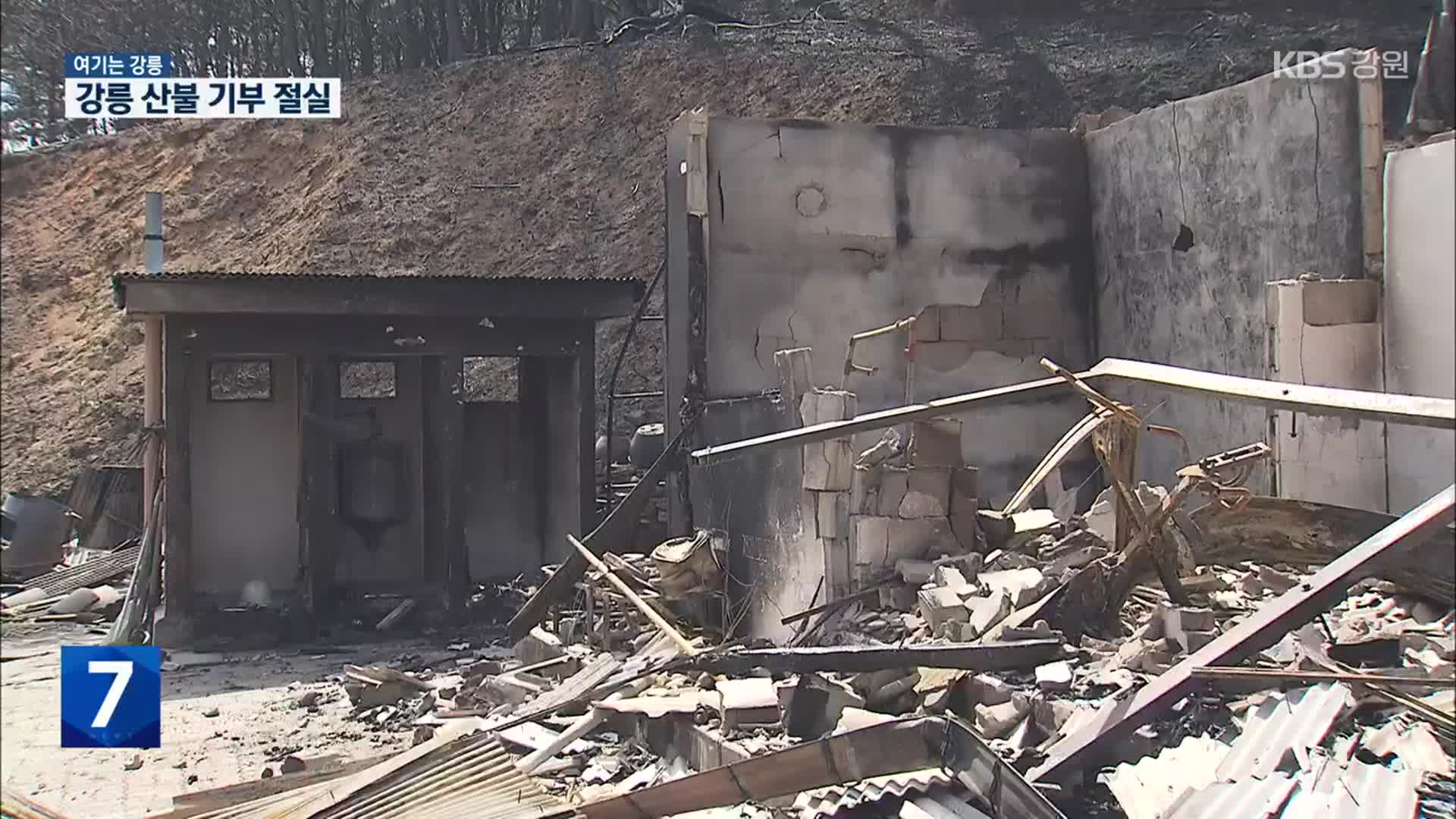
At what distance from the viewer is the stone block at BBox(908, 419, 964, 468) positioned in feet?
28.9

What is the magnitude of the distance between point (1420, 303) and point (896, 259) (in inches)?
278

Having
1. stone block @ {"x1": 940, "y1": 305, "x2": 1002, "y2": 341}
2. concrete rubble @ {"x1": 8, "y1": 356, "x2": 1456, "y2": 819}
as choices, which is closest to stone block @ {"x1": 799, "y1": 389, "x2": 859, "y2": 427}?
concrete rubble @ {"x1": 8, "y1": 356, "x2": 1456, "y2": 819}

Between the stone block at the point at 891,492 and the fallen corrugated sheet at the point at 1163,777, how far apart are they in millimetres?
3600

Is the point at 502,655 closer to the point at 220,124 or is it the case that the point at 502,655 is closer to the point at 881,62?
the point at 220,124

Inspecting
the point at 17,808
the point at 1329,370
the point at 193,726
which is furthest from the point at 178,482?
the point at 1329,370

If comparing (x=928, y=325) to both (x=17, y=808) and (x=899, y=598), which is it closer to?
(x=899, y=598)

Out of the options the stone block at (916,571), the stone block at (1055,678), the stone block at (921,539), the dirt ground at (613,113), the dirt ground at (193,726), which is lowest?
the dirt ground at (193,726)

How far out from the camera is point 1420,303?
6.80 meters

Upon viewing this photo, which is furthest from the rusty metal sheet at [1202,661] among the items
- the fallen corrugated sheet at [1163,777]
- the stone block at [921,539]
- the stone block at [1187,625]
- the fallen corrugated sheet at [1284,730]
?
the stone block at [921,539]

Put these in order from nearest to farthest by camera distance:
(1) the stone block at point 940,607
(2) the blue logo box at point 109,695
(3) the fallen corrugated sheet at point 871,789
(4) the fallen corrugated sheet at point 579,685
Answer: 1. (2) the blue logo box at point 109,695
2. (3) the fallen corrugated sheet at point 871,789
3. (1) the stone block at point 940,607
4. (4) the fallen corrugated sheet at point 579,685

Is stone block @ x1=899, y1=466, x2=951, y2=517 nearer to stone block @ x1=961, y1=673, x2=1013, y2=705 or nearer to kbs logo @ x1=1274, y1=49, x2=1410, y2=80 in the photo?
stone block @ x1=961, y1=673, x2=1013, y2=705

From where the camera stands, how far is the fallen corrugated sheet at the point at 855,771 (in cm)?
472

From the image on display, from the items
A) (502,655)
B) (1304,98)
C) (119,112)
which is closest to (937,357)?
(1304,98)

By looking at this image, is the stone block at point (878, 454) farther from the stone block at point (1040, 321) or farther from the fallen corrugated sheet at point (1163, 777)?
the stone block at point (1040, 321)
